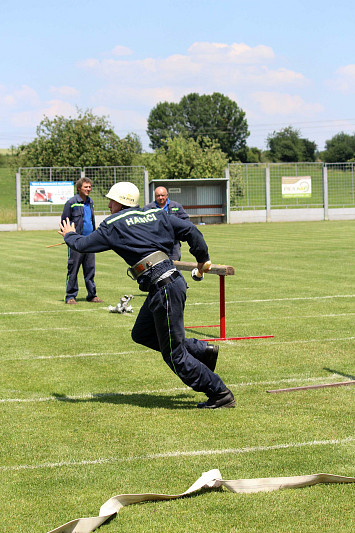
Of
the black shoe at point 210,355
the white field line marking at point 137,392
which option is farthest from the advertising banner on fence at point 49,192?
the black shoe at point 210,355

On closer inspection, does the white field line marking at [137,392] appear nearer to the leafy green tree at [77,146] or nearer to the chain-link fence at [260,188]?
the chain-link fence at [260,188]

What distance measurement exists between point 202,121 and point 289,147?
21.1m

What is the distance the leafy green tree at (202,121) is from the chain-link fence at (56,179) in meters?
75.7

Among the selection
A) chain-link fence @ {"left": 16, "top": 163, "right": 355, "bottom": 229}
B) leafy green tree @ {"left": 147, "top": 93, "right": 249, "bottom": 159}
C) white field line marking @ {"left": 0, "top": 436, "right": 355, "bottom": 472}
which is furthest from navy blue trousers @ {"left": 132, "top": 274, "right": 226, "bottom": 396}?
leafy green tree @ {"left": 147, "top": 93, "right": 249, "bottom": 159}

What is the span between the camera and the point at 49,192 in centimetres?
Answer: 4784

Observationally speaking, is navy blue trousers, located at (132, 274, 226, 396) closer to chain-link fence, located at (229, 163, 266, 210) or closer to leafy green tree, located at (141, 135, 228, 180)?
chain-link fence, located at (229, 163, 266, 210)

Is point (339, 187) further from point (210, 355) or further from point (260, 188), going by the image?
point (210, 355)

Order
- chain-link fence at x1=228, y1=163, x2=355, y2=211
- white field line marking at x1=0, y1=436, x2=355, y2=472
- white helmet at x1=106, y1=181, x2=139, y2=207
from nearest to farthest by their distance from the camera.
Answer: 1. white field line marking at x1=0, y1=436, x2=355, y2=472
2. white helmet at x1=106, y1=181, x2=139, y2=207
3. chain-link fence at x1=228, y1=163, x2=355, y2=211

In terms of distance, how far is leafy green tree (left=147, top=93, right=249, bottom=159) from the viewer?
413 ft

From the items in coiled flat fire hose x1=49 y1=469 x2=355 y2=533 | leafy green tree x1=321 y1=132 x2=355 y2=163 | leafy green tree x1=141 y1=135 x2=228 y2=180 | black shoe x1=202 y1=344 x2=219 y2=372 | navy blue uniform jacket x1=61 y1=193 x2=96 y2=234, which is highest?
leafy green tree x1=321 y1=132 x2=355 y2=163

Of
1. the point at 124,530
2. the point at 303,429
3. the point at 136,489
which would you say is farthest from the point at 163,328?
the point at 124,530

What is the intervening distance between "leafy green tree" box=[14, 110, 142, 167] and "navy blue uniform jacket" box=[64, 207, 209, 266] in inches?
2380

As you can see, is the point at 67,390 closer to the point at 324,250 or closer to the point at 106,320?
the point at 106,320

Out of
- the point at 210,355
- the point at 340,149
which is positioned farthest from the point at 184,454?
the point at 340,149
